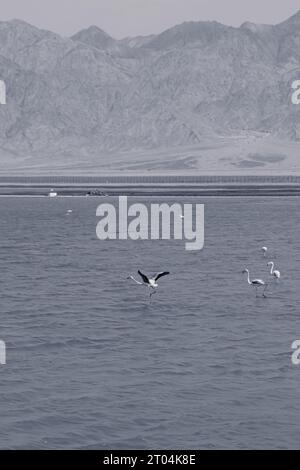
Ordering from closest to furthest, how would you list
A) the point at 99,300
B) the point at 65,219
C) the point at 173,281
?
the point at 99,300 → the point at 173,281 → the point at 65,219

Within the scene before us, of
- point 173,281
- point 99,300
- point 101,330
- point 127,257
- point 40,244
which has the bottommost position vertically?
point 101,330

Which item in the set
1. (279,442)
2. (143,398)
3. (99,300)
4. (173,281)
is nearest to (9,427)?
(143,398)

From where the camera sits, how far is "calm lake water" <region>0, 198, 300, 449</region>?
26469 mm

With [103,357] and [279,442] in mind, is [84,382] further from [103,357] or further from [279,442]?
[279,442]

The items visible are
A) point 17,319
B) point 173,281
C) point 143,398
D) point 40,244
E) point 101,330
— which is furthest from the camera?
point 40,244

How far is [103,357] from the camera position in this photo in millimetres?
33969

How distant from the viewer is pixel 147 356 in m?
34.1

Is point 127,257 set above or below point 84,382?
above

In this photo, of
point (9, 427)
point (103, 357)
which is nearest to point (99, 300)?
point (103, 357)

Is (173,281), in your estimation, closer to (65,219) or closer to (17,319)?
(17,319)

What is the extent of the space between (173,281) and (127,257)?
14.7 meters

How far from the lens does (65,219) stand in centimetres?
10931

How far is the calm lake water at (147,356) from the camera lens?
26.5 metres

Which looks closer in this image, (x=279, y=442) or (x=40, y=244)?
(x=279, y=442)
